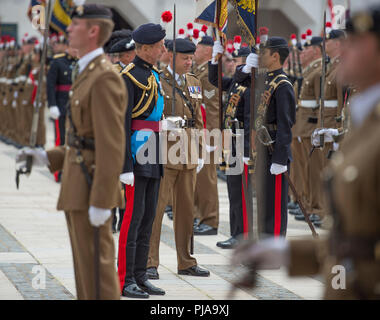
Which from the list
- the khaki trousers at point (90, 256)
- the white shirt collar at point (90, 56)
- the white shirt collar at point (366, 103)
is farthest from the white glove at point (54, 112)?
the white shirt collar at point (366, 103)

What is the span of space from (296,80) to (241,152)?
15.4ft

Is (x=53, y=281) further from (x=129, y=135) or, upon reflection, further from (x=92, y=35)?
(x=92, y=35)

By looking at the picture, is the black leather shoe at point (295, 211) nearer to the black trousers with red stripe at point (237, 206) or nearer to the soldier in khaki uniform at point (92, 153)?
the black trousers with red stripe at point (237, 206)

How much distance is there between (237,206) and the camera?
28.1 feet

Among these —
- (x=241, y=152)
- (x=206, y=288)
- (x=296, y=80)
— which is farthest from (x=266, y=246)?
(x=296, y=80)

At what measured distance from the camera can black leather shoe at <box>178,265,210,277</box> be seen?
23.3ft

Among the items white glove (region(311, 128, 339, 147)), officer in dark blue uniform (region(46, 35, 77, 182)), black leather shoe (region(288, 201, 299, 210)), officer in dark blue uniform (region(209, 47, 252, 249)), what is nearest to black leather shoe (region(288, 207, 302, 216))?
black leather shoe (region(288, 201, 299, 210))

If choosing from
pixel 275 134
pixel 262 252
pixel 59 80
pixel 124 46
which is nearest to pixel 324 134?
pixel 275 134

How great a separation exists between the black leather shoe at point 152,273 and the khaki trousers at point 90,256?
2.28 metres

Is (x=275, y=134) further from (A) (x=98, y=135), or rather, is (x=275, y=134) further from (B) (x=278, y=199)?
(A) (x=98, y=135)

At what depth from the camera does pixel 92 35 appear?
4.70 meters

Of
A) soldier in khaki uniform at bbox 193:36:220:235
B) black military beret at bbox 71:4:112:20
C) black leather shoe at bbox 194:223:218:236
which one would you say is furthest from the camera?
soldier in khaki uniform at bbox 193:36:220:235

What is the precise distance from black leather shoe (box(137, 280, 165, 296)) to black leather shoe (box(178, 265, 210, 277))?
79cm

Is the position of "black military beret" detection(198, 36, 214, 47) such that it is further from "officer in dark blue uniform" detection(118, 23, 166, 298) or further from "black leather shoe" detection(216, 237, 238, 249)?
"officer in dark blue uniform" detection(118, 23, 166, 298)
